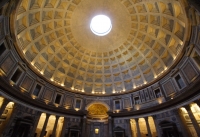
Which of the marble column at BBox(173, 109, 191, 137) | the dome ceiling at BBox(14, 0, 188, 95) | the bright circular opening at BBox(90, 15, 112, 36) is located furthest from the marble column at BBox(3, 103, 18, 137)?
the marble column at BBox(173, 109, 191, 137)

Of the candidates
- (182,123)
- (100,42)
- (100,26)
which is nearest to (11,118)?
(100,42)

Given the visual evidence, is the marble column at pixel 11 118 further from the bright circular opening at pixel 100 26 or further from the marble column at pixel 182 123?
the marble column at pixel 182 123

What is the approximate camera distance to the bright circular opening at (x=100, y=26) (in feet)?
83.9

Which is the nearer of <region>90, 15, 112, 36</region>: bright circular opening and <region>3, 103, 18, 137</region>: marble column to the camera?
<region>3, 103, 18, 137</region>: marble column

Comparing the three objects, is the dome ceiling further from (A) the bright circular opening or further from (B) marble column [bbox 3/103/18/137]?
(B) marble column [bbox 3/103/18/137]

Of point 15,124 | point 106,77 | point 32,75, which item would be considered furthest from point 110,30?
point 15,124

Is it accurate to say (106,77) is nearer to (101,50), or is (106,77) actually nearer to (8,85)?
(101,50)

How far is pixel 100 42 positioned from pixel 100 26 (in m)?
3.67

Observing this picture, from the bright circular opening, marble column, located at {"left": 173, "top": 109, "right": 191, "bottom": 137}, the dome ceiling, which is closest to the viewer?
marble column, located at {"left": 173, "top": 109, "right": 191, "bottom": 137}

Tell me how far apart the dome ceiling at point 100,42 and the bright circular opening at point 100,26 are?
3.41ft

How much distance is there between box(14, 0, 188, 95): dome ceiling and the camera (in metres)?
18.8

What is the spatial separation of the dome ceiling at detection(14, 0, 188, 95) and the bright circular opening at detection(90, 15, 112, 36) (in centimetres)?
104

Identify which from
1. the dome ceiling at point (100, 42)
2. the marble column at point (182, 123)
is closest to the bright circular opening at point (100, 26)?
the dome ceiling at point (100, 42)

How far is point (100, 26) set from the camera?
88.6 ft
